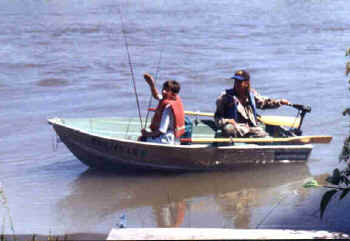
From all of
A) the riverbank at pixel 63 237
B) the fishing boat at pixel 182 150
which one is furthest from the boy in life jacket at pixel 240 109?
the riverbank at pixel 63 237

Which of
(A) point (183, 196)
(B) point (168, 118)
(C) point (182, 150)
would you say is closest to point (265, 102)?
(C) point (182, 150)

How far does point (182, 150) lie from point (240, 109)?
97cm

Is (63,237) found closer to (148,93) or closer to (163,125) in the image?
(163,125)

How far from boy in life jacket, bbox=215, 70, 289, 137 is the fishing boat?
156mm

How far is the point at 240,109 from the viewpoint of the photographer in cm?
855

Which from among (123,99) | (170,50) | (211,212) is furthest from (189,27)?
(211,212)

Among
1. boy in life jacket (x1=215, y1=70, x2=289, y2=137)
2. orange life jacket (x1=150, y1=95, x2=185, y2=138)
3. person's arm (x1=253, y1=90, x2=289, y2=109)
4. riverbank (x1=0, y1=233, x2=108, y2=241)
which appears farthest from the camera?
person's arm (x1=253, y1=90, x2=289, y2=109)

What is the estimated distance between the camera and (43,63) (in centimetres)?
1834

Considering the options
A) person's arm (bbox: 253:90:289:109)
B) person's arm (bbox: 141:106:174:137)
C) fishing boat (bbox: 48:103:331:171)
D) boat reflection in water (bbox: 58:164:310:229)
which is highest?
person's arm (bbox: 253:90:289:109)

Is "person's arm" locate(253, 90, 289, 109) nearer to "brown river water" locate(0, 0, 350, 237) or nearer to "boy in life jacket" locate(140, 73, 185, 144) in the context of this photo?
"brown river water" locate(0, 0, 350, 237)

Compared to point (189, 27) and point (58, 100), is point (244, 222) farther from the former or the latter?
point (189, 27)

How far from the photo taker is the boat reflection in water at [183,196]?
7293mm

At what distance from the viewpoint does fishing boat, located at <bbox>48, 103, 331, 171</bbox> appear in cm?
824

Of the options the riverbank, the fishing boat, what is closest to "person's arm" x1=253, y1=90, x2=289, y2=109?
the fishing boat
